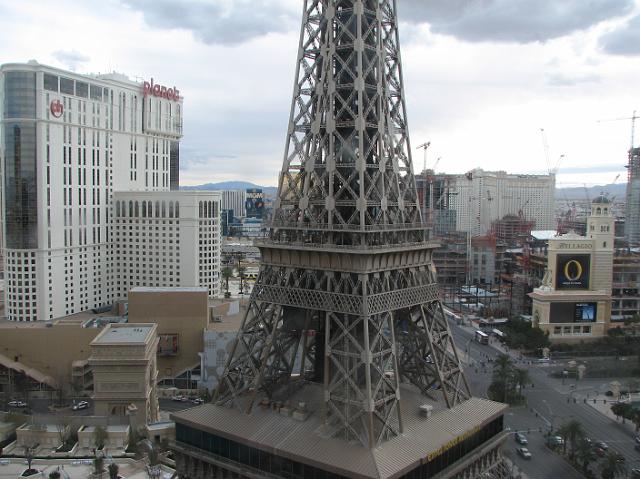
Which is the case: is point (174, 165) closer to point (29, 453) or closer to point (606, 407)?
point (29, 453)

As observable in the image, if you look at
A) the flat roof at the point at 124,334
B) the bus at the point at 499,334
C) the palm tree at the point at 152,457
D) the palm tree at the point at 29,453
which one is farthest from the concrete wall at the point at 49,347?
the bus at the point at 499,334

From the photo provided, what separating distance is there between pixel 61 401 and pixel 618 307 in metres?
109

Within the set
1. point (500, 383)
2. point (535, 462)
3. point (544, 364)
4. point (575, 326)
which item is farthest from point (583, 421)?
point (575, 326)

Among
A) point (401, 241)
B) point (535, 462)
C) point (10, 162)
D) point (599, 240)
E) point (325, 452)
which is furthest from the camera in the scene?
point (599, 240)

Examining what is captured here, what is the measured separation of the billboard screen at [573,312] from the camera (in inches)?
4680

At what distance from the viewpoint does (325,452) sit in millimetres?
35156

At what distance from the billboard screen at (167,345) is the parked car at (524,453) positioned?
52131 millimetres

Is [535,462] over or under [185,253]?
under

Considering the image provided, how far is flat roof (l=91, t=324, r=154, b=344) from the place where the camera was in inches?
2975

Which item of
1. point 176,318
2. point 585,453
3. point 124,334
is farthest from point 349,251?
point 176,318

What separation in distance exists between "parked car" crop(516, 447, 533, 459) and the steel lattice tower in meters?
28.5

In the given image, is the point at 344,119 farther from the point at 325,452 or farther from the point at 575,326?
the point at 575,326

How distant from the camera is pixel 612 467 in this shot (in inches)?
2285

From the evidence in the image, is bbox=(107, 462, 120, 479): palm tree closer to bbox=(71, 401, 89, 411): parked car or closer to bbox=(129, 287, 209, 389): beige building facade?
bbox=(71, 401, 89, 411): parked car
